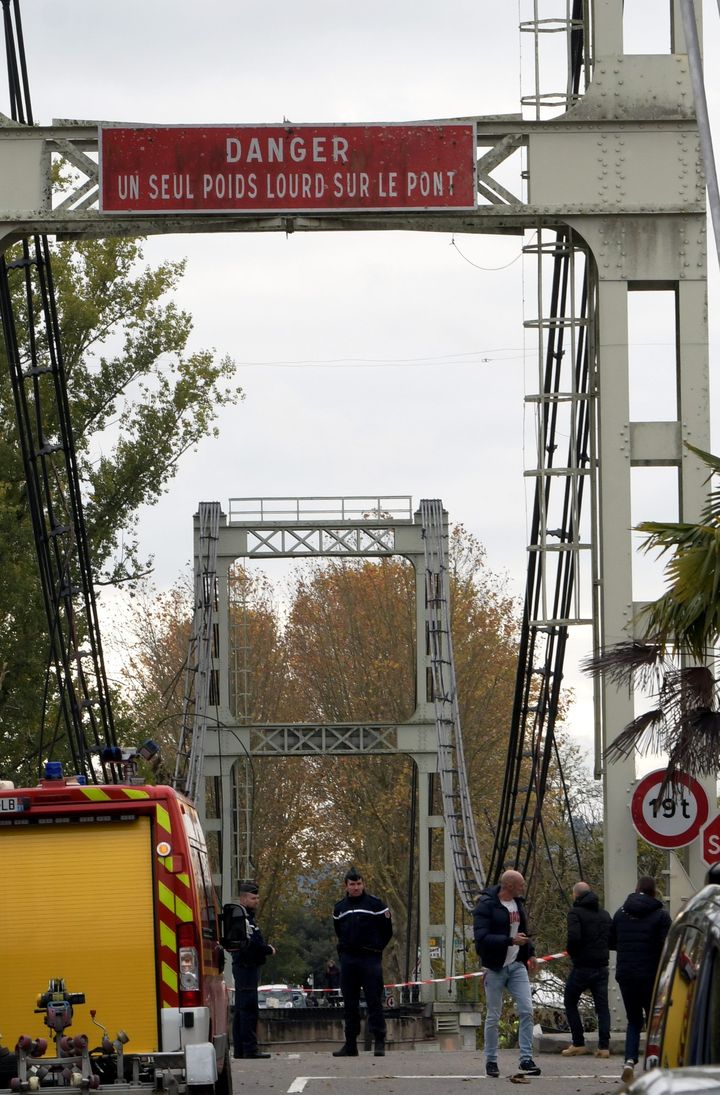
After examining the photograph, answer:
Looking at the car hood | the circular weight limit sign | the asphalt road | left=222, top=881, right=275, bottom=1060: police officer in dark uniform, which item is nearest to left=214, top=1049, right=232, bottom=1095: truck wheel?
the asphalt road

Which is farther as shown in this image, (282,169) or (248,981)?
(248,981)

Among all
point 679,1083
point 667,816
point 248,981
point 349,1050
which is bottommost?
point 349,1050

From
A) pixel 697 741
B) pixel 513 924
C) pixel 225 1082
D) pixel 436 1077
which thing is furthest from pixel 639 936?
pixel 225 1082

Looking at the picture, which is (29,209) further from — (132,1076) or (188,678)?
(188,678)

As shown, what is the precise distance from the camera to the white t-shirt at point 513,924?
1741 cm

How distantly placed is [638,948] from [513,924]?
1032 mm

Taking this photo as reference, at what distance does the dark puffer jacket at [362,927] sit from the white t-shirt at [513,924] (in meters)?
2.32

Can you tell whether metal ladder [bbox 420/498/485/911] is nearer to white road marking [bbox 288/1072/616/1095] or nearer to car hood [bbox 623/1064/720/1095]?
white road marking [bbox 288/1072/616/1095]

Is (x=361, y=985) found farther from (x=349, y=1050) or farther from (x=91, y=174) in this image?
(x=91, y=174)

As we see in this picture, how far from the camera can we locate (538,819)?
2447 cm

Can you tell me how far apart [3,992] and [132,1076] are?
2.99 feet

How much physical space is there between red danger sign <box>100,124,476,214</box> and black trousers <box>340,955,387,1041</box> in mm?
6933

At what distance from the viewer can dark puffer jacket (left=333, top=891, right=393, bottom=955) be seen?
19.7m

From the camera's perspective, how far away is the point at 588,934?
1880 centimetres
